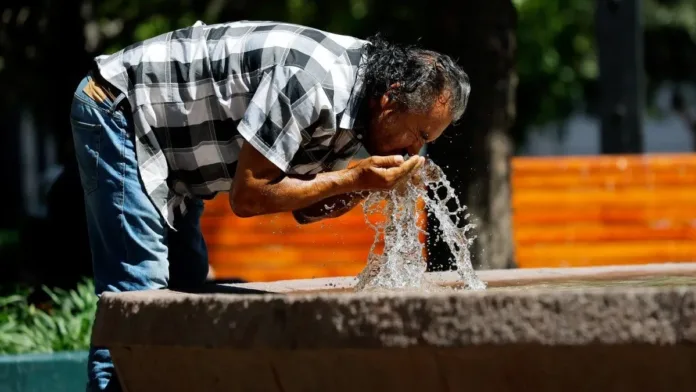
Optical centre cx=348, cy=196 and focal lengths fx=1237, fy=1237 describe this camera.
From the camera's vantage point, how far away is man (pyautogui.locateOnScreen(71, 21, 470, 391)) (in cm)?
311

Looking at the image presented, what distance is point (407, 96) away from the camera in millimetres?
3209

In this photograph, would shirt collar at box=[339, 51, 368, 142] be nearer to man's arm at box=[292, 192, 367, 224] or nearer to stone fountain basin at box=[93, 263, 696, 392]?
man's arm at box=[292, 192, 367, 224]

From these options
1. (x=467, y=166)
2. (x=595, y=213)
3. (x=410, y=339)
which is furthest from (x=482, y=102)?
(x=410, y=339)

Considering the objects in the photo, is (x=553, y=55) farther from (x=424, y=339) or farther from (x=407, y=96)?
(x=424, y=339)

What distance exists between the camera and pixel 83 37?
9.66 meters

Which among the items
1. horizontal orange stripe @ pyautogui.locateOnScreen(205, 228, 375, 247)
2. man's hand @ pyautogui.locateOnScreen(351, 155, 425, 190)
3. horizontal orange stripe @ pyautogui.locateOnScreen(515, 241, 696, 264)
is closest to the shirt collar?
man's hand @ pyautogui.locateOnScreen(351, 155, 425, 190)

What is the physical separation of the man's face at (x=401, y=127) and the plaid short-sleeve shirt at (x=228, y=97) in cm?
6

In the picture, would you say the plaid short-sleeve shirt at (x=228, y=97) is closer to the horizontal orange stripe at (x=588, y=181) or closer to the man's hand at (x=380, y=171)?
the man's hand at (x=380, y=171)

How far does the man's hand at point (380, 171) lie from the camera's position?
3129 millimetres

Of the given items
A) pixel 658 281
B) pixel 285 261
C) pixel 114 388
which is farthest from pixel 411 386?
pixel 285 261

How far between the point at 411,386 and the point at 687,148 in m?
33.6

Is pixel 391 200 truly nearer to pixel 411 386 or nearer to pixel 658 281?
pixel 658 281

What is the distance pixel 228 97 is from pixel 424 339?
3.62 feet

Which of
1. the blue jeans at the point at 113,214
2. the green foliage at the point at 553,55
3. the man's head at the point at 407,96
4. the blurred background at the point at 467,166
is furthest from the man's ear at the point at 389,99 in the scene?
the green foliage at the point at 553,55
